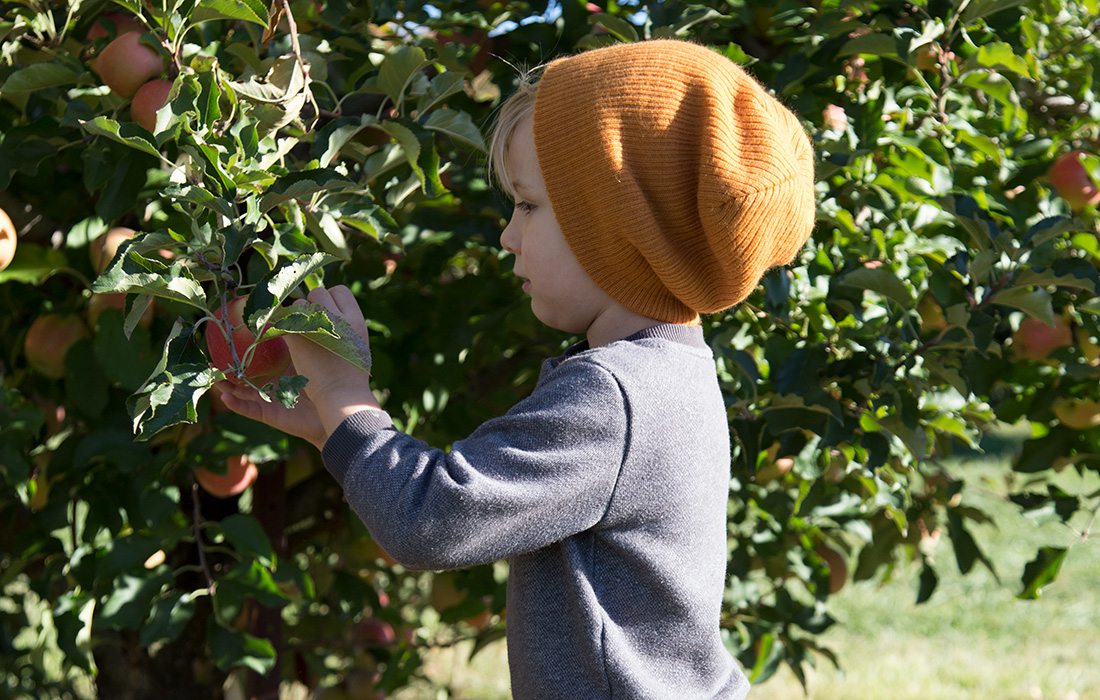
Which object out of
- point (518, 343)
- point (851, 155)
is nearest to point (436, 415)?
point (518, 343)

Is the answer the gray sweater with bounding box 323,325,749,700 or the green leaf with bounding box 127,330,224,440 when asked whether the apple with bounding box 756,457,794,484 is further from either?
the green leaf with bounding box 127,330,224,440

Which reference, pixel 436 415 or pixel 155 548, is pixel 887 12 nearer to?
pixel 436 415

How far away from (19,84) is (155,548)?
2.01ft

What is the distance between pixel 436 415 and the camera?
188 cm

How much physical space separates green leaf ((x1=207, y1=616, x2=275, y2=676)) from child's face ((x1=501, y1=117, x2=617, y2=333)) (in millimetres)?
738

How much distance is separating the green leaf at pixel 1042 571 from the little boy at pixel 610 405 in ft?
2.79

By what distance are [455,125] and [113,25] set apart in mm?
457

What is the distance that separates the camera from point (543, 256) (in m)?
1.11

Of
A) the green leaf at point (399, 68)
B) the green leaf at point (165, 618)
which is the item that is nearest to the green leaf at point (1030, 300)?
the green leaf at point (399, 68)

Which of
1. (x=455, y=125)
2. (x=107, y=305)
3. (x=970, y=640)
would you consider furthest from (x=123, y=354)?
(x=970, y=640)

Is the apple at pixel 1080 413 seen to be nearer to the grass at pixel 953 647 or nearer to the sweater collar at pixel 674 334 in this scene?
the grass at pixel 953 647

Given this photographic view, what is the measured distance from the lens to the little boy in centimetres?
99

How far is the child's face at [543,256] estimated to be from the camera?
3.65 feet

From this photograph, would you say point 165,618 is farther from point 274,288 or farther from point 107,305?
point 274,288
